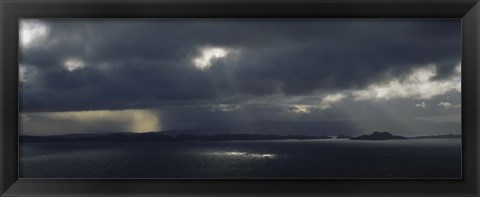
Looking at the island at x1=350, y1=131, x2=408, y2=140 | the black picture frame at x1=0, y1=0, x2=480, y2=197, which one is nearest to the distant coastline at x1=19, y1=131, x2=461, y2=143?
the island at x1=350, y1=131, x2=408, y2=140

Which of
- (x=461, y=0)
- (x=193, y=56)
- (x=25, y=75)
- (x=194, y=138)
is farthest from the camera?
(x=194, y=138)

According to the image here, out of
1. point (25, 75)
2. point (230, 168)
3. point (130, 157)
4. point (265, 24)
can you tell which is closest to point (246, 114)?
point (230, 168)

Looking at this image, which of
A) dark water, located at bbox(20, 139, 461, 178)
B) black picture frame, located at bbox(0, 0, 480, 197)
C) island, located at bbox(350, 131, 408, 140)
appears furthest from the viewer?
island, located at bbox(350, 131, 408, 140)

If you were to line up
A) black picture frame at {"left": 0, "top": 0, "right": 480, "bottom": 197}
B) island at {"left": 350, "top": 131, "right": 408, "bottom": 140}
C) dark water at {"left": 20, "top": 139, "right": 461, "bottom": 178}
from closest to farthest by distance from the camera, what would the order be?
1. black picture frame at {"left": 0, "top": 0, "right": 480, "bottom": 197}
2. dark water at {"left": 20, "top": 139, "right": 461, "bottom": 178}
3. island at {"left": 350, "top": 131, "right": 408, "bottom": 140}

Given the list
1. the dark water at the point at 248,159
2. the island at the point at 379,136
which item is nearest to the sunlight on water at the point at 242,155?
the dark water at the point at 248,159

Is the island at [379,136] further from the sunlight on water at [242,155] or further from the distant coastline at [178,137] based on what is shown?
the sunlight on water at [242,155]

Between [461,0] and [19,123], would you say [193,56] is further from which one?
[461,0]

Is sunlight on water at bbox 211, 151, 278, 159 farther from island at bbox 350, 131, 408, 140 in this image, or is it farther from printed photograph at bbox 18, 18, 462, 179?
island at bbox 350, 131, 408, 140
